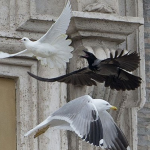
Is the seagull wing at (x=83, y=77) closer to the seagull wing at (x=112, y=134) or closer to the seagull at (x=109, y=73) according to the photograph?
the seagull at (x=109, y=73)

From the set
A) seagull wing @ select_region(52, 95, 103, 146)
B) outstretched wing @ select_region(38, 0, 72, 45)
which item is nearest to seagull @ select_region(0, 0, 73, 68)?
outstretched wing @ select_region(38, 0, 72, 45)

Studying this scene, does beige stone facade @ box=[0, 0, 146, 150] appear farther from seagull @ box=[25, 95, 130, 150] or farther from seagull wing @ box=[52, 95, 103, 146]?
seagull wing @ box=[52, 95, 103, 146]

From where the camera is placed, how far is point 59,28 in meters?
12.1

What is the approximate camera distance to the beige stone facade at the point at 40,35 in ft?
41.6

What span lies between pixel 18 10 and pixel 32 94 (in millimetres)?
527

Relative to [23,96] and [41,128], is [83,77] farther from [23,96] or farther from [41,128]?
[41,128]

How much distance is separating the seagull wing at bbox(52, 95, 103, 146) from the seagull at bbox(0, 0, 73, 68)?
0.86ft

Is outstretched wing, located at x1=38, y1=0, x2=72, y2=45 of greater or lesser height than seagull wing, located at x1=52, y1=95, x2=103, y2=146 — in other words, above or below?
above

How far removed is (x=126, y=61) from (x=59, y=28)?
0.50m

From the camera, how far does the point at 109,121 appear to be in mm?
12586

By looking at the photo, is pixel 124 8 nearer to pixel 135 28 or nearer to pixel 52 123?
pixel 135 28

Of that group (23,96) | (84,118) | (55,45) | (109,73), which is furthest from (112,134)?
(55,45)

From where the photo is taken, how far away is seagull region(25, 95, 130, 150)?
1202cm

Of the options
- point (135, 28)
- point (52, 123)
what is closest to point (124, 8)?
point (135, 28)
